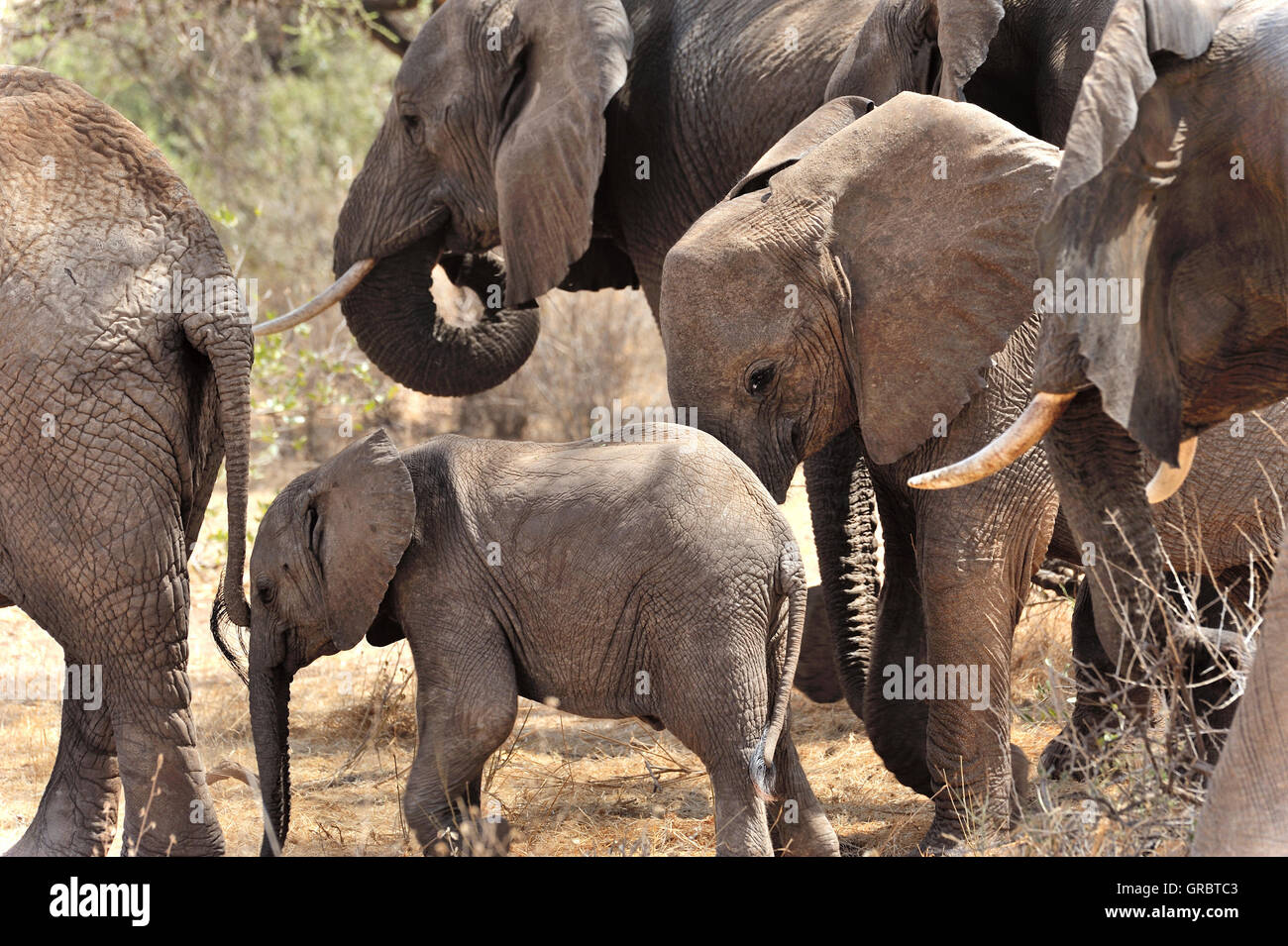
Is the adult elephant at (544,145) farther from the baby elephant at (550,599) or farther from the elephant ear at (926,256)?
the baby elephant at (550,599)

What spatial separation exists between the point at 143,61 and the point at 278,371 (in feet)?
9.41

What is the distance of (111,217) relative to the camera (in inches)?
152

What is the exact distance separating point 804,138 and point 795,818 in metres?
1.71

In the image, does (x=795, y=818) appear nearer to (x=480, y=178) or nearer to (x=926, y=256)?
(x=926, y=256)

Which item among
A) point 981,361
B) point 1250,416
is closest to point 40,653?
point 981,361

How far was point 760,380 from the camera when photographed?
4121mm

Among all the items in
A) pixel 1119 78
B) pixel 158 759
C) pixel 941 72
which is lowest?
pixel 158 759

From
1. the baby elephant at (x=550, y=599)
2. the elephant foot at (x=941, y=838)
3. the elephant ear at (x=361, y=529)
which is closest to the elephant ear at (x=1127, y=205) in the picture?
the baby elephant at (x=550, y=599)

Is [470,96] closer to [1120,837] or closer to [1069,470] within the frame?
[1069,470]

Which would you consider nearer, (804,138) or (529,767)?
(804,138)

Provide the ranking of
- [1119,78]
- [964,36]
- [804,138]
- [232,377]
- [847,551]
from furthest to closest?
[847,551]
[964,36]
[804,138]
[232,377]
[1119,78]

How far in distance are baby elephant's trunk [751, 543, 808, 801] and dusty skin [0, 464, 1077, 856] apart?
40cm

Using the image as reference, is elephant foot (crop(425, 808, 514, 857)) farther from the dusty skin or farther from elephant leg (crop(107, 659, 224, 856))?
elephant leg (crop(107, 659, 224, 856))

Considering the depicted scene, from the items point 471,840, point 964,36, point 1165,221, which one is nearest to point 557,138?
point 964,36
